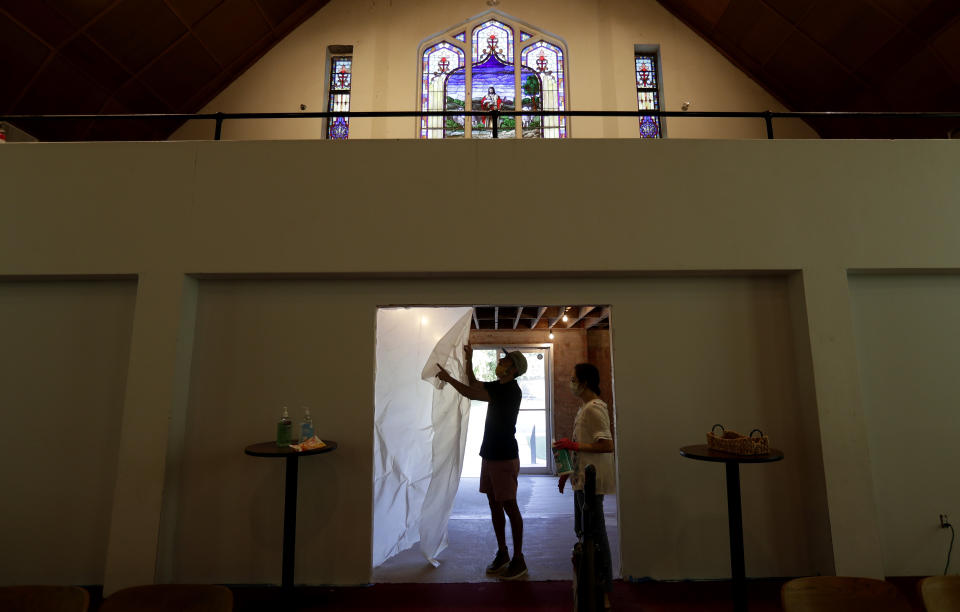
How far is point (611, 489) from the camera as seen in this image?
113 inches

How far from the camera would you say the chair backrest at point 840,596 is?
1.58 m

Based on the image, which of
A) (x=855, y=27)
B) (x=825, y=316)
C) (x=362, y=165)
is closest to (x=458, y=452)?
(x=362, y=165)

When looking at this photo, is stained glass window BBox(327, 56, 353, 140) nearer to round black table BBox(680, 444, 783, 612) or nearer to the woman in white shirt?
the woman in white shirt

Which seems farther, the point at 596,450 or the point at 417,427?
the point at 417,427

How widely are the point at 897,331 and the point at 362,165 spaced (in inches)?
141

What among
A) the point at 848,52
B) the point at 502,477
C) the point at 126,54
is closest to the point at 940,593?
the point at 502,477

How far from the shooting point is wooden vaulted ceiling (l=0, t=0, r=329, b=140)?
A: 13.8 feet

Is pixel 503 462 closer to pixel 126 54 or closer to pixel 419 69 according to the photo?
pixel 419 69

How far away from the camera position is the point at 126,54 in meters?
4.74

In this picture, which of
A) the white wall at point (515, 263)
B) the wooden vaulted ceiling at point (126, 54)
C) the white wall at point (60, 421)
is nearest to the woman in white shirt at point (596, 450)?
the white wall at point (515, 263)

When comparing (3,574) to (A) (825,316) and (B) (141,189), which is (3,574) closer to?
(B) (141,189)

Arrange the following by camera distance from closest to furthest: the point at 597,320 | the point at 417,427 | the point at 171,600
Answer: the point at 171,600, the point at 417,427, the point at 597,320

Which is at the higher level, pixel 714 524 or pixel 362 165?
pixel 362 165

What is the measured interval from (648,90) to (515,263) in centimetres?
407
